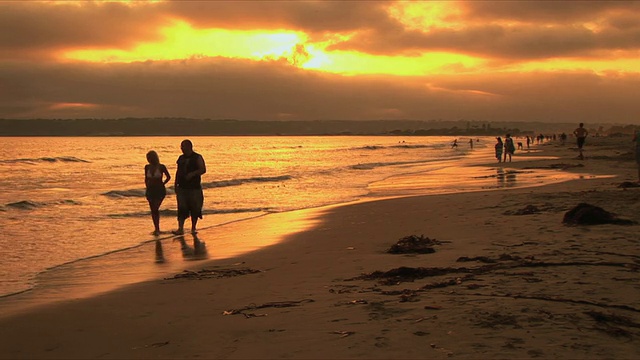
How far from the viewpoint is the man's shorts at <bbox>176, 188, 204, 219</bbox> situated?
12422mm

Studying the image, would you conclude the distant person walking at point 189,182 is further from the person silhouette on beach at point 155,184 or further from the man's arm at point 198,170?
the person silhouette on beach at point 155,184

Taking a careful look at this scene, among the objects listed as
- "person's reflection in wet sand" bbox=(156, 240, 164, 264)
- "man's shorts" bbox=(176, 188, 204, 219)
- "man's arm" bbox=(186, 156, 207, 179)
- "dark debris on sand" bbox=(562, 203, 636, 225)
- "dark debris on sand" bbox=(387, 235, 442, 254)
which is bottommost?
"person's reflection in wet sand" bbox=(156, 240, 164, 264)

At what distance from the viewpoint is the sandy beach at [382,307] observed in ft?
14.0

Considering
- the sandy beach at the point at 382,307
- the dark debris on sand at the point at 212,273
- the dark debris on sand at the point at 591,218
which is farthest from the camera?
the dark debris on sand at the point at 591,218

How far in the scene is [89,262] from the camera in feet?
31.9

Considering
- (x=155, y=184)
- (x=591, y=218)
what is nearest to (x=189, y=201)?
(x=155, y=184)

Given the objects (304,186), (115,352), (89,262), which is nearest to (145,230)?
(89,262)

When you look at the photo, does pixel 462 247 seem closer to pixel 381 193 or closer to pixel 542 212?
pixel 542 212

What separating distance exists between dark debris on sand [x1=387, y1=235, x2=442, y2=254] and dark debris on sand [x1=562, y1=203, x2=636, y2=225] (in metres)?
2.37

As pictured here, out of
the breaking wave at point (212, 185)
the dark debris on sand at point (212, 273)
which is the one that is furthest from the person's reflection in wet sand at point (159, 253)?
the breaking wave at point (212, 185)

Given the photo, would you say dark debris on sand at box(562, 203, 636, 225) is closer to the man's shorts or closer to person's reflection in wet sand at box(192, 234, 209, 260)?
person's reflection in wet sand at box(192, 234, 209, 260)

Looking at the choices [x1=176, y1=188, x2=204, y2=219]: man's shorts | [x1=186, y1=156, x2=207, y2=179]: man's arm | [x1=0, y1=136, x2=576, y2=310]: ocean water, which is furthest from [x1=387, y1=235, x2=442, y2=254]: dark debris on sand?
[x1=176, y1=188, x2=204, y2=219]: man's shorts

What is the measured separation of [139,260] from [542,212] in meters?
7.66

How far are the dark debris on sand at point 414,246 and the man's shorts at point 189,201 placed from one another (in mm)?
5264
